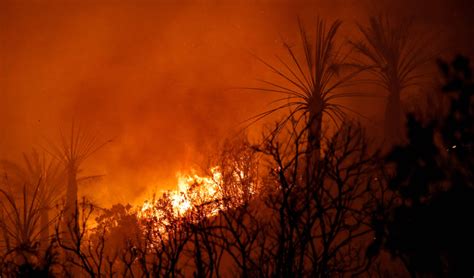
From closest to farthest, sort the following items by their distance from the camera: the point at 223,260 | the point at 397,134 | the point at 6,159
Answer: the point at 223,260 < the point at 397,134 < the point at 6,159

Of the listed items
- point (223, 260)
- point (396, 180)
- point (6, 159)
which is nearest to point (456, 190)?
point (396, 180)

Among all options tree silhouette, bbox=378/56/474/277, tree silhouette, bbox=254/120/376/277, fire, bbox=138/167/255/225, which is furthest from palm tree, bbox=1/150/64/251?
tree silhouette, bbox=378/56/474/277

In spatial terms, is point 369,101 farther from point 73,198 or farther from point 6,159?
point 6,159

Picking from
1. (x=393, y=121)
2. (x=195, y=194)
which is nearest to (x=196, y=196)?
(x=195, y=194)

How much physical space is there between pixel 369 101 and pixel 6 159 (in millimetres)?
28763

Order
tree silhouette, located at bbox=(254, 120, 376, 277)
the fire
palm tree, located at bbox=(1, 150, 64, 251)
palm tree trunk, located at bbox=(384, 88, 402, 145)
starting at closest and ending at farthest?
tree silhouette, located at bbox=(254, 120, 376, 277) → the fire → palm tree trunk, located at bbox=(384, 88, 402, 145) → palm tree, located at bbox=(1, 150, 64, 251)

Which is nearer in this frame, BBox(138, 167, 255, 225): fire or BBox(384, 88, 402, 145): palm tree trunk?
BBox(138, 167, 255, 225): fire

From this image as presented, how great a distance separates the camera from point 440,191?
31.2 feet

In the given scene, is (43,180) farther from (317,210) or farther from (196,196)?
(317,210)

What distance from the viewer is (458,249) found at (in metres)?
9.23

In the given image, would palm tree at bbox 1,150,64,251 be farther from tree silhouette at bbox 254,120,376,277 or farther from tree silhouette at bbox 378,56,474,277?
tree silhouette at bbox 378,56,474,277

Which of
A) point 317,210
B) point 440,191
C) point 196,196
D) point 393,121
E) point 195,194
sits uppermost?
point 393,121

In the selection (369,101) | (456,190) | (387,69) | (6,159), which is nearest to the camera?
(456,190)

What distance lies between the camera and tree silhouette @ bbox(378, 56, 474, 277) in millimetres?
9031
